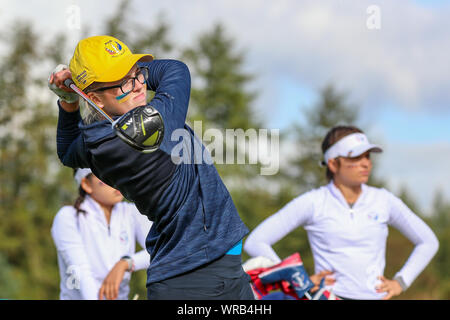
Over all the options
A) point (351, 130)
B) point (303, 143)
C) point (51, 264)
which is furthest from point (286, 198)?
point (351, 130)

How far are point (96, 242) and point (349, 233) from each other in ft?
7.33

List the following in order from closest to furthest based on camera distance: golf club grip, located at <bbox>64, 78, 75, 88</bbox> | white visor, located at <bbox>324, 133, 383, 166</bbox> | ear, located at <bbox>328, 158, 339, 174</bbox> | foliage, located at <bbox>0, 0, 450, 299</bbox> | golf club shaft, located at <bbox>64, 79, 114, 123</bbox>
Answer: golf club shaft, located at <bbox>64, 79, 114, 123</bbox>
golf club grip, located at <bbox>64, 78, 75, 88</bbox>
white visor, located at <bbox>324, 133, 383, 166</bbox>
ear, located at <bbox>328, 158, 339, 174</bbox>
foliage, located at <bbox>0, 0, 450, 299</bbox>

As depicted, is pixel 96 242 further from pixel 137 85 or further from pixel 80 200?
pixel 137 85

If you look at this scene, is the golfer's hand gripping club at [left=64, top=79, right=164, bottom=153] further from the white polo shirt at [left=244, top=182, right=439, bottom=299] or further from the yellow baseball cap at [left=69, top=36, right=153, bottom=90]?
the white polo shirt at [left=244, top=182, right=439, bottom=299]

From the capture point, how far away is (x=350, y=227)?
195 inches

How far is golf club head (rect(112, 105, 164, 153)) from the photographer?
2244 mm

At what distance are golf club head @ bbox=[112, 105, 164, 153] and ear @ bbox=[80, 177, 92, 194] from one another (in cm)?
300

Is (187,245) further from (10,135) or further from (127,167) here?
(10,135)

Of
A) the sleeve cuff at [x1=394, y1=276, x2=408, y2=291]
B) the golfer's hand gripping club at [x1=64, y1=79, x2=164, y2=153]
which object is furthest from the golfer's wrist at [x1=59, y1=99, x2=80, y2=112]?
the sleeve cuff at [x1=394, y1=276, x2=408, y2=291]

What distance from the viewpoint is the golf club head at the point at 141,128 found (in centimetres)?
224

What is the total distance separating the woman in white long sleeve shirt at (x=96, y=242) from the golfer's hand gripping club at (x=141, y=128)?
259 cm

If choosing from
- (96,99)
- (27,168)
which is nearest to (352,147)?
(96,99)

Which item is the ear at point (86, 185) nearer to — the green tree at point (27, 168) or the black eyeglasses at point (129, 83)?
the black eyeglasses at point (129, 83)
